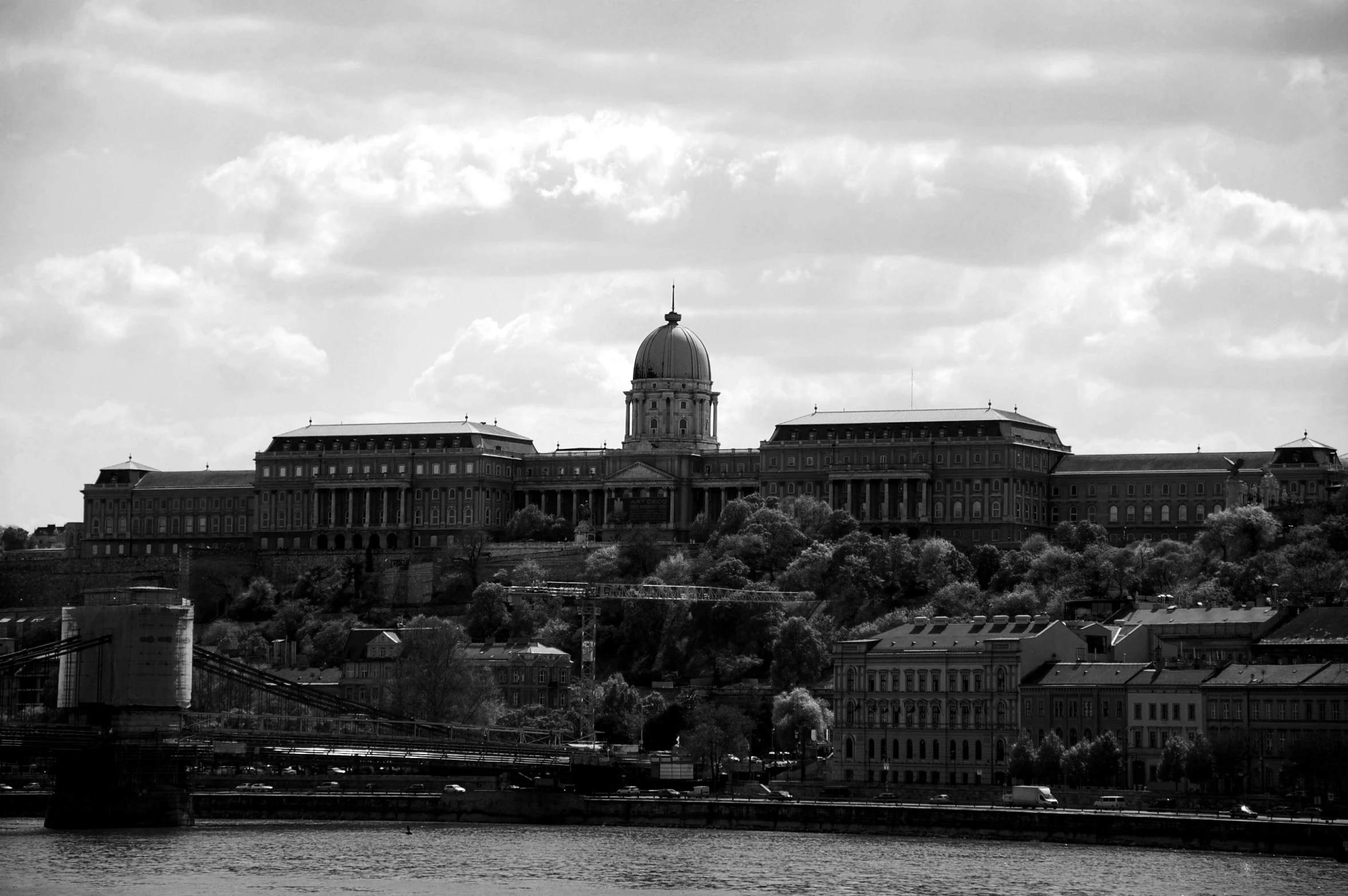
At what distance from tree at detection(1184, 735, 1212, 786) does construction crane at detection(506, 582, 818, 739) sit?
163ft

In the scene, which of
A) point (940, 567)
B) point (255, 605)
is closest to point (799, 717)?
point (940, 567)

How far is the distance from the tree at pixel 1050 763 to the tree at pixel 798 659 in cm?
3293

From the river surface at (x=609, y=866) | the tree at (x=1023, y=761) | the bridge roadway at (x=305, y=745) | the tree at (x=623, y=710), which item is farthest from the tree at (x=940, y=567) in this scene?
the river surface at (x=609, y=866)

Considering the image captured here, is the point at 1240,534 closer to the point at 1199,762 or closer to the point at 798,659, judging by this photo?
the point at 798,659

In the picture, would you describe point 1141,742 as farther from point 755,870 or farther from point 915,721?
point 755,870

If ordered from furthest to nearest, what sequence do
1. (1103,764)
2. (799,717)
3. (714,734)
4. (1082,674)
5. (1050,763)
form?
(799,717) → (714,734) → (1082,674) → (1050,763) → (1103,764)

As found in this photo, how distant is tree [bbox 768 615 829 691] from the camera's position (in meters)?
153

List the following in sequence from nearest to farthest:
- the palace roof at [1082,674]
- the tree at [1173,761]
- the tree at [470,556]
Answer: the tree at [1173,761] < the palace roof at [1082,674] < the tree at [470,556]

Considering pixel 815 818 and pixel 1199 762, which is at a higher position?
pixel 1199 762

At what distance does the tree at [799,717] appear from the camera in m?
141

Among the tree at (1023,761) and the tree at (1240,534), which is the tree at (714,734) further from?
the tree at (1240,534)

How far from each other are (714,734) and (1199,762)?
2878 cm

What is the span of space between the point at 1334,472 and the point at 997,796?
70.2 metres

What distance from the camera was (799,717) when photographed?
141625 millimetres
